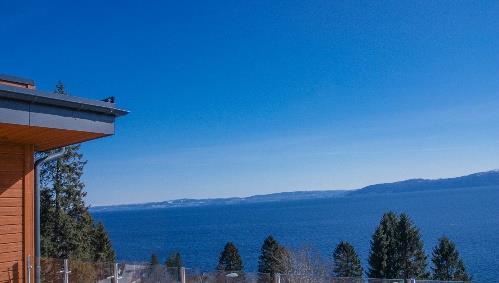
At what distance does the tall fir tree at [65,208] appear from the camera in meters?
23.1

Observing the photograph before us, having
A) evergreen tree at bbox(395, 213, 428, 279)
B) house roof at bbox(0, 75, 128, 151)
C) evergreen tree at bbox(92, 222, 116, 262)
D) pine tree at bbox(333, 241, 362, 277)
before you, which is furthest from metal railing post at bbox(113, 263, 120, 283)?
evergreen tree at bbox(395, 213, 428, 279)

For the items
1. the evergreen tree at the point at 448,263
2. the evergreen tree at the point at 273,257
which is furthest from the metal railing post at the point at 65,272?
the evergreen tree at the point at 448,263

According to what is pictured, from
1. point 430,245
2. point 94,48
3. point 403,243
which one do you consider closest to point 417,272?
point 403,243

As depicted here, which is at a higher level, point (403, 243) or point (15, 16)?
point (15, 16)

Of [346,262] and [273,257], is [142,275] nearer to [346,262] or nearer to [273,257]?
[273,257]

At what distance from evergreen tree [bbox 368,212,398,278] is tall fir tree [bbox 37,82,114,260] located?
23.6m

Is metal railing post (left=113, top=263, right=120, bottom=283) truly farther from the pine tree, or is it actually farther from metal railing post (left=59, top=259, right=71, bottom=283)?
the pine tree

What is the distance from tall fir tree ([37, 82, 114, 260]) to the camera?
909 inches

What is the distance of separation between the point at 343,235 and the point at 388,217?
141 feet

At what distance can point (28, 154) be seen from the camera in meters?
5.84

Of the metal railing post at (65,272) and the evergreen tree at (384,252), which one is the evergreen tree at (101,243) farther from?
the metal railing post at (65,272)

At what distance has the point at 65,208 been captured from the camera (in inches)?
957

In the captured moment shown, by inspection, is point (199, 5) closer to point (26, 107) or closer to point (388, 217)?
point (26, 107)

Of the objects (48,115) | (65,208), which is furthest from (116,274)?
(65,208)
